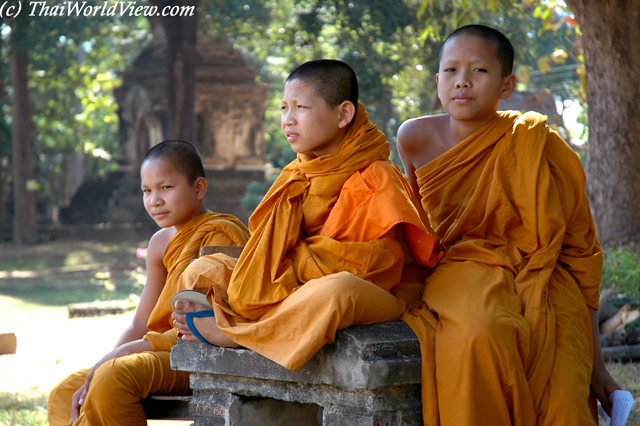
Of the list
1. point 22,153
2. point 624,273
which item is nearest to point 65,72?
point 22,153

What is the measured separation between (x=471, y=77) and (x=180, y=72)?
574 inches

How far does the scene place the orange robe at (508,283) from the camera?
2410 millimetres

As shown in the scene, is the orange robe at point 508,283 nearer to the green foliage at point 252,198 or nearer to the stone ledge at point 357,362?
the stone ledge at point 357,362

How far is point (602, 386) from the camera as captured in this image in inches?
114

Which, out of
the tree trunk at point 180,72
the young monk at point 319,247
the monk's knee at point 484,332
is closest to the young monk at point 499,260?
the monk's knee at point 484,332

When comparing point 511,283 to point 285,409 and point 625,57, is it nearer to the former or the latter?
point 285,409

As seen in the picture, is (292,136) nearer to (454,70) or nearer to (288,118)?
(288,118)

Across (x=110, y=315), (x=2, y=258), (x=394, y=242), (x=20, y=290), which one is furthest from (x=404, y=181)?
(x=2, y=258)

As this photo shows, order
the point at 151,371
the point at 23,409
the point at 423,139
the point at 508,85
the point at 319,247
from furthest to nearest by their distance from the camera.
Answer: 1. the point at 23,409
2. the point at 423,139
3. the point at 508,85
4. the point at 151,371
5. the point at 319,247

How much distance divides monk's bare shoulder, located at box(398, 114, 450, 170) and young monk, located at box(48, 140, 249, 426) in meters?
0.90

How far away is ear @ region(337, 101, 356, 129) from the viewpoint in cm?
281

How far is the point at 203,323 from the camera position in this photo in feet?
8.91

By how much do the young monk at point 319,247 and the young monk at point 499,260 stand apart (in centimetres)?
24

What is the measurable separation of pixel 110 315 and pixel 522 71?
6.29 m
